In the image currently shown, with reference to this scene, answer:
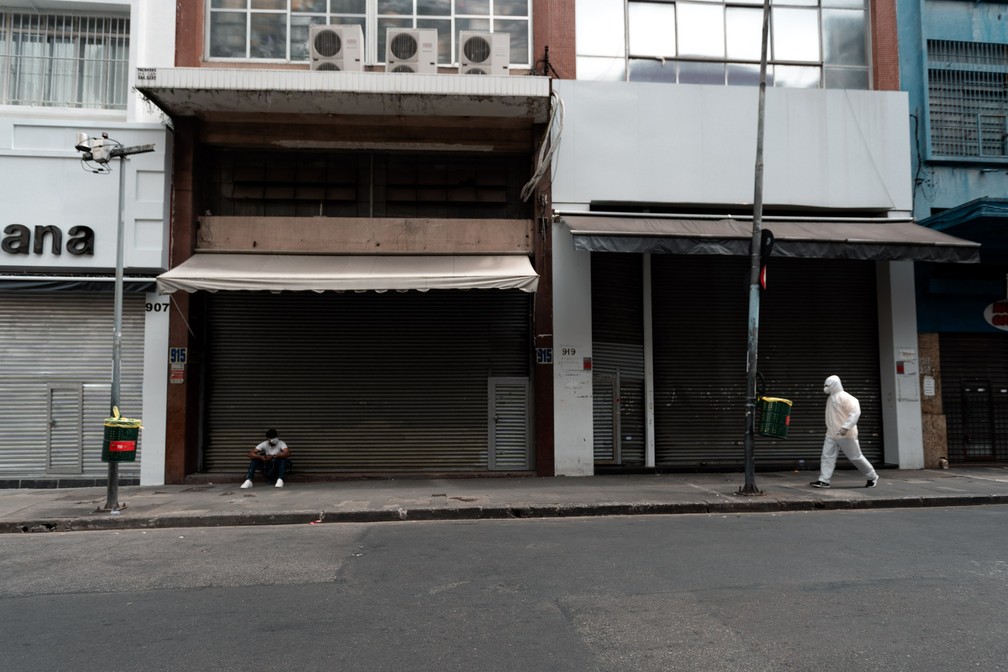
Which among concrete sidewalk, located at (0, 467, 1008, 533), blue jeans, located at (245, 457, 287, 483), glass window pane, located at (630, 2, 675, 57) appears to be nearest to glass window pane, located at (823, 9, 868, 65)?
glass window pane, located at (630, 2, 675, 57)

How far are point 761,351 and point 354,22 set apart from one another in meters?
10.1

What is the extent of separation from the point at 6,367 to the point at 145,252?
3.13 metres

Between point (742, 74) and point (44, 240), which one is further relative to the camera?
point (742, 74)

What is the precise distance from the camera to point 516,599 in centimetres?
540

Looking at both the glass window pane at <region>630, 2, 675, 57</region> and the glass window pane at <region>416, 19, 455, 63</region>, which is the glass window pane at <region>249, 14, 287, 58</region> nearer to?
the glass window pane at <region>416, 19, 455, 63</region>

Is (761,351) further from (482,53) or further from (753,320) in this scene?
(482,53)

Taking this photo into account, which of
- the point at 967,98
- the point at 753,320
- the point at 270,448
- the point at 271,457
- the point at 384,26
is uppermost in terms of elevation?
the point at 384,26

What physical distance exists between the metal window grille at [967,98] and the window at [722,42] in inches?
57.4

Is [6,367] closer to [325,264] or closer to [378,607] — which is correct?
[325,264]

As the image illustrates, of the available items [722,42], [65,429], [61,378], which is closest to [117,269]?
[61,378]

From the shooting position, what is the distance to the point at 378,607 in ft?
17.2

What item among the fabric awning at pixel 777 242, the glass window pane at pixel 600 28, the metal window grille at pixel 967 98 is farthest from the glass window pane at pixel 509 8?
the metal window grille at pixel 967 98

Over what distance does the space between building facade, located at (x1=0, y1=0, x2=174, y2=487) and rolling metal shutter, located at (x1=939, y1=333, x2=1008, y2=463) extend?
49.1 feet

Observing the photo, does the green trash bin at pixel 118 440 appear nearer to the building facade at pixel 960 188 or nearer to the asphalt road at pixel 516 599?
the asphalt road at pixel 516 599
